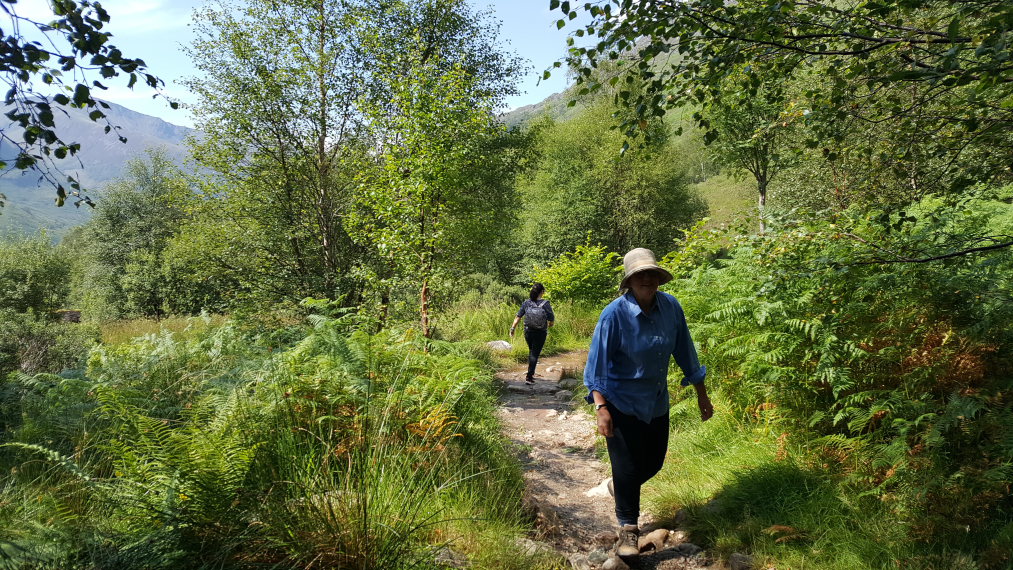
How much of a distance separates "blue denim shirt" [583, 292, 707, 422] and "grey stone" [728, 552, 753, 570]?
3.66 ft

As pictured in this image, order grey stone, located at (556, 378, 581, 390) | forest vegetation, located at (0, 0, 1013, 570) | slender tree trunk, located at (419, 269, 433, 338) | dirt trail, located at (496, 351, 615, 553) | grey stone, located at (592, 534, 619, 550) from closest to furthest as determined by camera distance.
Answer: forest vegetation, located at (0, 0, 1013, 570), grey stone, located at (592, 534, 619, 550), dirt trail, located at (496, 351, 615, 553), slender tree trunk, located at (419, 269, 433, 338), grey stone, located at (556, 378, 581, 390)

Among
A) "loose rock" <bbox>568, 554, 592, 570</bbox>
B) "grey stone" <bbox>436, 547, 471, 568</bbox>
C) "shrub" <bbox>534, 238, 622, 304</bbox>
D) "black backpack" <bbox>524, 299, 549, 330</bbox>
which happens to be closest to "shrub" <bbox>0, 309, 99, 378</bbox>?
"black backpack" <bbox>524, 299, 549, 330</bbox>

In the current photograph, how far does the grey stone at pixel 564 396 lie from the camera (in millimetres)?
9559

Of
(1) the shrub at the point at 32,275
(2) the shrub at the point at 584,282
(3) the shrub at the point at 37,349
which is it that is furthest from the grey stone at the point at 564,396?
(1) the shrub at the point at 32,275

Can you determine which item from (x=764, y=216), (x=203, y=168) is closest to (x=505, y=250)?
(x=203, y=168)

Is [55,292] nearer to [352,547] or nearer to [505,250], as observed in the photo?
[505,250]

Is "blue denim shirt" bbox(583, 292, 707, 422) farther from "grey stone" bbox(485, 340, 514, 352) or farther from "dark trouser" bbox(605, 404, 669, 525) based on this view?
"grey stone" bbox(485, 340, 514, 352)

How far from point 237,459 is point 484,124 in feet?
25.1

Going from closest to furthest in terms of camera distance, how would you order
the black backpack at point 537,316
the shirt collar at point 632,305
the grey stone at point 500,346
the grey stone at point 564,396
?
the shirt collar at point 632,305
the grey stone at point 564,396
the black backpack at point 537,316
the grey stone at point 500,346

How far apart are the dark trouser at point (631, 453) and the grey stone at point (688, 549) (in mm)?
446

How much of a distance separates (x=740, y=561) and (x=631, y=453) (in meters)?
1.03

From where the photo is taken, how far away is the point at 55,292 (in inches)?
1216

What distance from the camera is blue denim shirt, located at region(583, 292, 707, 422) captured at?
385 centimetres

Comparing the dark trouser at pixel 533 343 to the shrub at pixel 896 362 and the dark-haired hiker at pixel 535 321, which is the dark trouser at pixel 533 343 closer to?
the dark-haired hiker at pixel 535 321
